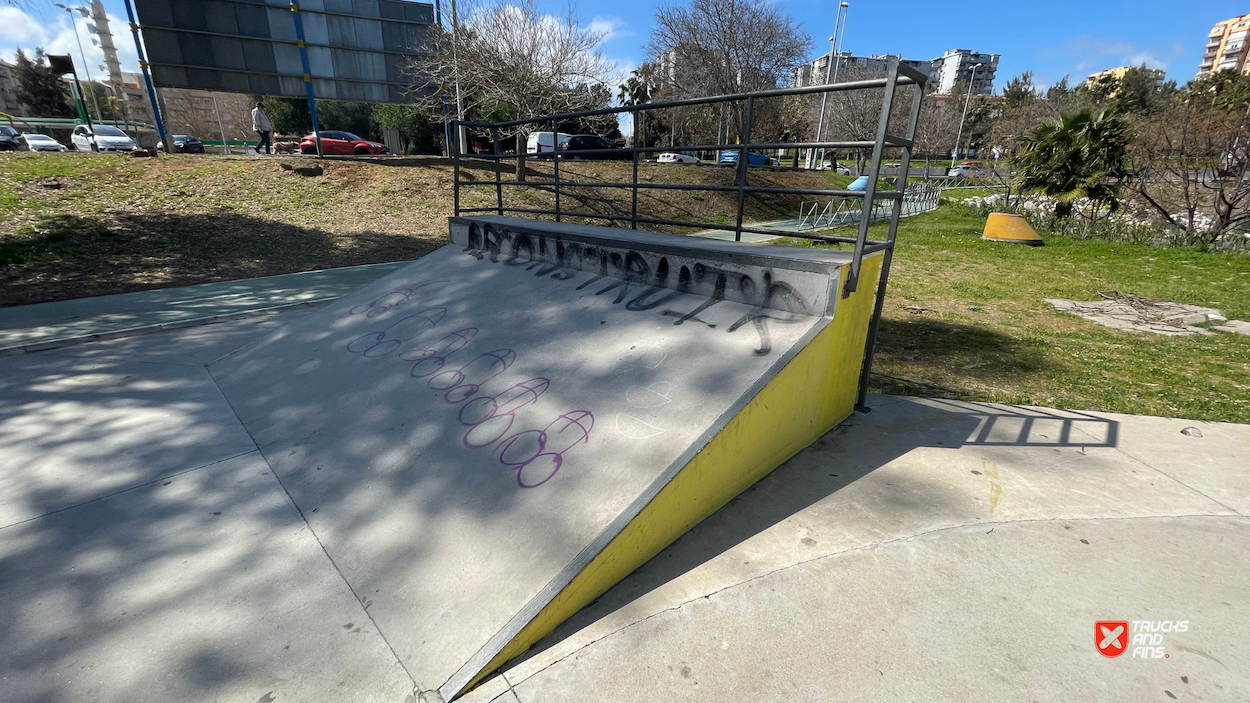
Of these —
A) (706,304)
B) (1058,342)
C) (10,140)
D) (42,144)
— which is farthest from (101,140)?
(1058,342)

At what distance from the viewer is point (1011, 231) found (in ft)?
40.7

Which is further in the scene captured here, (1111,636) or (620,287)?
(620,287)

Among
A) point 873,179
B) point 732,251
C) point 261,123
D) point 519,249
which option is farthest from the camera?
point 261,123

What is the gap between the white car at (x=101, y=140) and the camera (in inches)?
985

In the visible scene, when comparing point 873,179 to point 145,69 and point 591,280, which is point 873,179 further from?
point 145,69

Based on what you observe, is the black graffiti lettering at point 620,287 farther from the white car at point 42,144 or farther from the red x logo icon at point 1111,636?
the white car at point 42,144

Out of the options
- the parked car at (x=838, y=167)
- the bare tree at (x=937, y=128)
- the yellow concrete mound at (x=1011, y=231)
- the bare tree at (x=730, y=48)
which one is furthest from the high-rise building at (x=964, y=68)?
the yellow concrete mound at (x=1011, y=231)

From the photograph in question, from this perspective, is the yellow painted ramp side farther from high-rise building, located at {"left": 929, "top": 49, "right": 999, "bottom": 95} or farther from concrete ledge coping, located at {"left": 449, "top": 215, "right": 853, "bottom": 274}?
high-rise building, located at {"left": 929, "top": 49, "right": 999, "bottom": 95}

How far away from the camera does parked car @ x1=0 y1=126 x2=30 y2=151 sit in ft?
79.4

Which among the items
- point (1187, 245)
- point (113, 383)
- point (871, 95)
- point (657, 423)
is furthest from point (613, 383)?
point (871, 95)

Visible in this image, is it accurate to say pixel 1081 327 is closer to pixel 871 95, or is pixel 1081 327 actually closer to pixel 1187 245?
pixel 1187 245

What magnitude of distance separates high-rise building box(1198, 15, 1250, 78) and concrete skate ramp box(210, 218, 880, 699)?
224457mm

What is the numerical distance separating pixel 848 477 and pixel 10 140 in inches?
1514

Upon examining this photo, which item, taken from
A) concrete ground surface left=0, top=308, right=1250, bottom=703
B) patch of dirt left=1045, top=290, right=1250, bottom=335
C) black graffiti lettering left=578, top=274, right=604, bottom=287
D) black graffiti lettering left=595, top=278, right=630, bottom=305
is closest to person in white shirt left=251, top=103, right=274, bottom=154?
concrete ground surface left=0, top=308, right=1250, bottom=703
